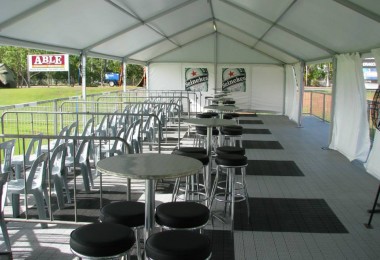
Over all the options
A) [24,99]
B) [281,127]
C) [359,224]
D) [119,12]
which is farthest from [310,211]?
[24,99]

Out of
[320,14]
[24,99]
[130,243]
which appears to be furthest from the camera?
[24,99]

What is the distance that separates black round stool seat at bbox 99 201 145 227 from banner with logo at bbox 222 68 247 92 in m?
14.8

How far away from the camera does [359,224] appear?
15.1 ft

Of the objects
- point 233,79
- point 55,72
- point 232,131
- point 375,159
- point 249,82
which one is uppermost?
point 55,72

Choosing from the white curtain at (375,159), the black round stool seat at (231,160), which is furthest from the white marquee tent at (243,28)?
the black round stool seat at (231,160)

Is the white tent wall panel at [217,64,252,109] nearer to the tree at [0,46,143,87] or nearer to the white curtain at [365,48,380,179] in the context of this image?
the white curtain at [365,48,380,179]

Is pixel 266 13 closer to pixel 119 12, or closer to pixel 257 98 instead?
pixel 119 12

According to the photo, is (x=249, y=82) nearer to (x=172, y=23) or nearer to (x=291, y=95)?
(x=291, y=95)

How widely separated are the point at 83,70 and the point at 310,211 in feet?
21.4

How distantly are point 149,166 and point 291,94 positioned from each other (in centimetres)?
1316

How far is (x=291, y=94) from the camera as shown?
15.2 metres

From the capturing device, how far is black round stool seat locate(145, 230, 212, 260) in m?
2.08

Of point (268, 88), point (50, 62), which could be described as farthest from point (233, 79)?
point (50, 62)

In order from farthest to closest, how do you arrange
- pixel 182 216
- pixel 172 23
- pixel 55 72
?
pixel 55 72, pixel 172 23, pixel 182 216
